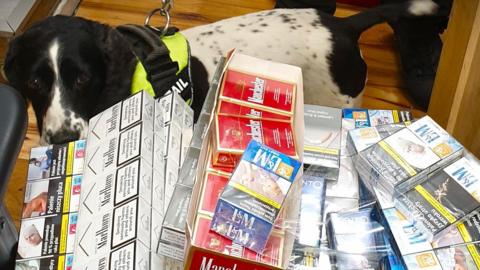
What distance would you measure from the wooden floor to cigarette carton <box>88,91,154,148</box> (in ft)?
3.79

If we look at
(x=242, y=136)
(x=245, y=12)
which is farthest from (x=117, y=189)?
(x=245, y=12)

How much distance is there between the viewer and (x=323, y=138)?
39.1 inches

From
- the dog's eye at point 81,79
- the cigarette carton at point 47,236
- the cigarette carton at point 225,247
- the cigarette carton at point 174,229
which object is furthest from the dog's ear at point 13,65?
the cigarette carton at point 225,247

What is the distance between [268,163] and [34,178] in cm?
38

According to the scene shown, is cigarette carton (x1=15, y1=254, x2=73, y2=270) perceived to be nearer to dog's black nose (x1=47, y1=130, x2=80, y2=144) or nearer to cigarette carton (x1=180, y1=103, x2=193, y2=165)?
cigarette carton (x1=180, y1=103, x2=193, y2=165)

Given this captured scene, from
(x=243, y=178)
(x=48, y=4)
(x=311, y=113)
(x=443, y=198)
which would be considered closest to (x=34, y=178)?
(x=243, y=178)

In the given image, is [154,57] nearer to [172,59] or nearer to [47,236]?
[172,59]

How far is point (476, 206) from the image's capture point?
33.1 inches

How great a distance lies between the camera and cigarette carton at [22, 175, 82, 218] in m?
0.84

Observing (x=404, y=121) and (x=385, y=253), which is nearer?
(x=385, y=253)

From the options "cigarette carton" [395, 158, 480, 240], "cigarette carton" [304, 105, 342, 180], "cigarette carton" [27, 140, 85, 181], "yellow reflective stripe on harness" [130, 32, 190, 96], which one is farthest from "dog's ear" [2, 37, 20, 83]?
"cigarette carton" [395, 158, 480, 240]

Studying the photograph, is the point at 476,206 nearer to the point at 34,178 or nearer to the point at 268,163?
the point at 268,163

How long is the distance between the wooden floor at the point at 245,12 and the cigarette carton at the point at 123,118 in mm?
1155

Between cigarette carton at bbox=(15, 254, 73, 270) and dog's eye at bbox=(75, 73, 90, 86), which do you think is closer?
cigarette carton at bbox=(15, 254, 73, 270)
